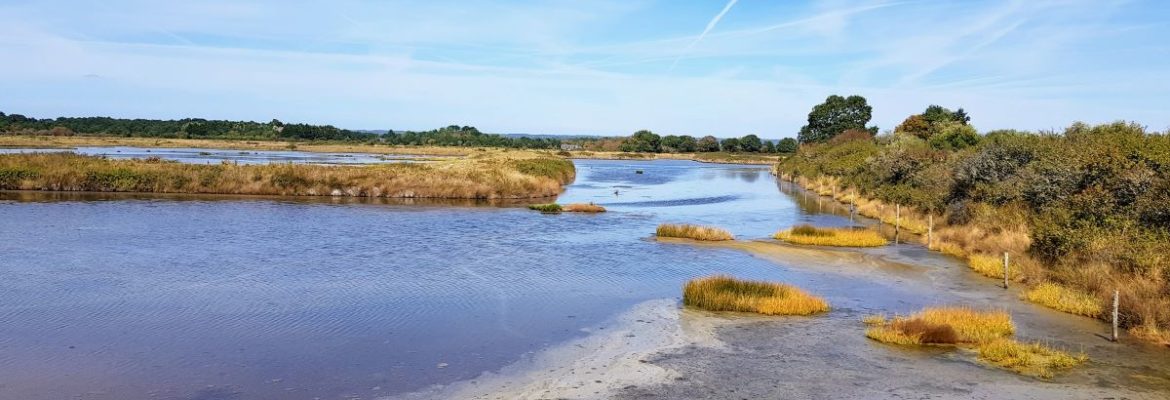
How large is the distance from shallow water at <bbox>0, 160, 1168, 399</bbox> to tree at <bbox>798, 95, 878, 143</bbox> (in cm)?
9539

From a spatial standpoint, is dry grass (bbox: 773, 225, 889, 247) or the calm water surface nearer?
the calm water surface

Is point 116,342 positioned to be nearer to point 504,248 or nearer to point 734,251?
point 504,248

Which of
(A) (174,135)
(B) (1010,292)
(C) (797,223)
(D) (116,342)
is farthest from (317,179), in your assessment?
(A) (174,135)

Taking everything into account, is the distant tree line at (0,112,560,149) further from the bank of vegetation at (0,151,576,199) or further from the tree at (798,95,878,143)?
the bank of vegetation at (0,151,576,199)

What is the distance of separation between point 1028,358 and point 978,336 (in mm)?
1697

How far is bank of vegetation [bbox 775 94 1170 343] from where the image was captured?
703 inches

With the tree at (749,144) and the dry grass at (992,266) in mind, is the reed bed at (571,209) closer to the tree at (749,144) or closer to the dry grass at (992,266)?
the dry grass at (992,266)

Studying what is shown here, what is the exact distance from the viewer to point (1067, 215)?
23.1 metres

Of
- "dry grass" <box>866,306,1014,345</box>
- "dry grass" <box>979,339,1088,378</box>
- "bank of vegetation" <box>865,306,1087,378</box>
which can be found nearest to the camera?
"dry grass" <box>979,339,1088,378</box>

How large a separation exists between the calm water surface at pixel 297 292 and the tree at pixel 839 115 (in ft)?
321

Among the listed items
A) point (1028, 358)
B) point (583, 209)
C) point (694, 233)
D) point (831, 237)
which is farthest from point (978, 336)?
point (583, 209)

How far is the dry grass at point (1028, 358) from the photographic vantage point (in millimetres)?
13336

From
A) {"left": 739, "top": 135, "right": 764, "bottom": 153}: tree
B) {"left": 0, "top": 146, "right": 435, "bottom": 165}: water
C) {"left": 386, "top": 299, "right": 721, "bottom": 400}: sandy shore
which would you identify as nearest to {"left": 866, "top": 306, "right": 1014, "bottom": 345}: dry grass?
{"left": 386, "top": 299, "right": 721, "bottom": 400}: sandy shore

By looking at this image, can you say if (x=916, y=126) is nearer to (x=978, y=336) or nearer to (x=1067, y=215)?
(x=1067, y=215)
